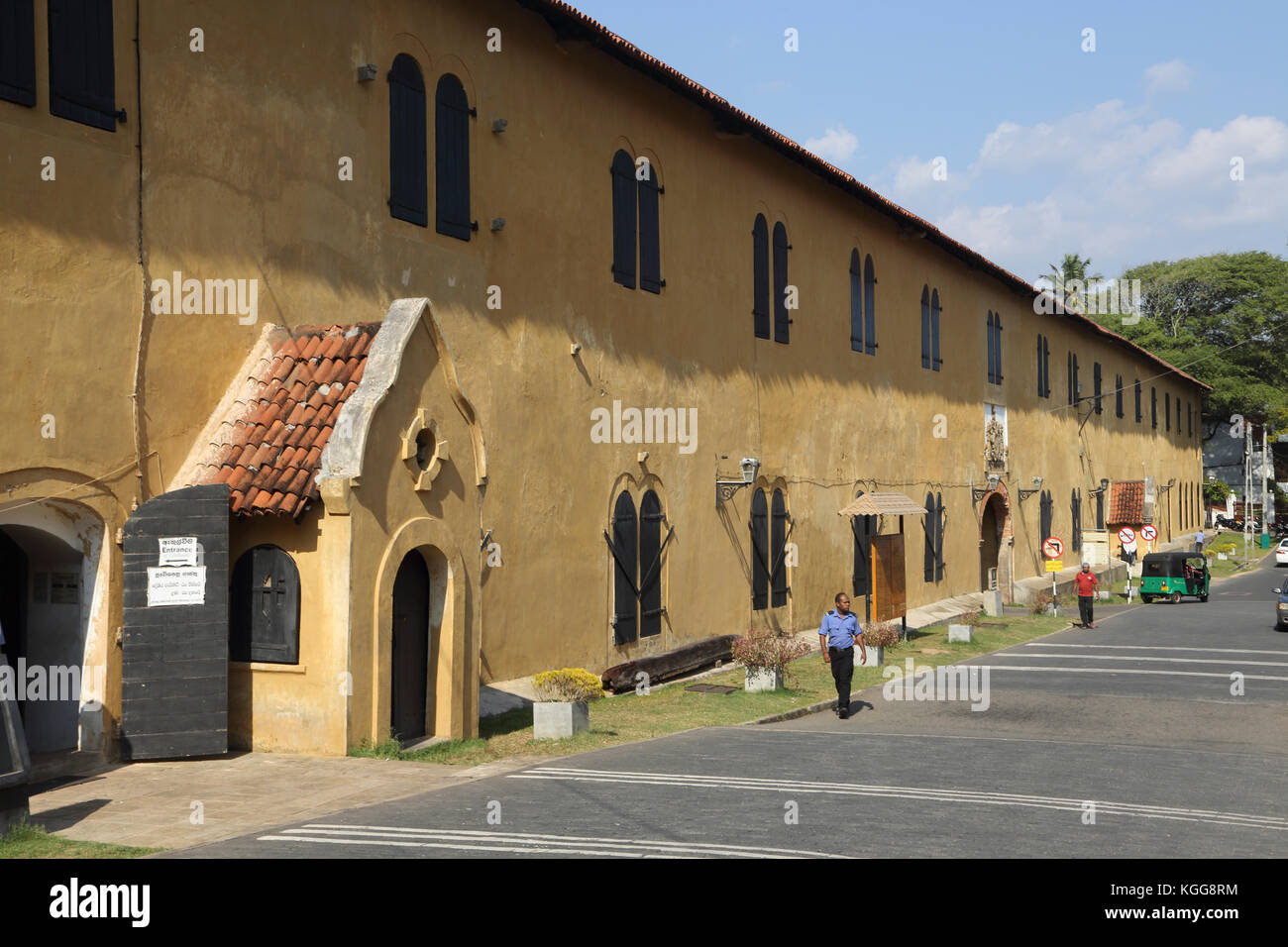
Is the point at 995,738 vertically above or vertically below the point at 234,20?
below

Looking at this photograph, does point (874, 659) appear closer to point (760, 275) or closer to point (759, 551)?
point (759, 551)

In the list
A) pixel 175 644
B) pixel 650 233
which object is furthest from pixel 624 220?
pixel 175 644

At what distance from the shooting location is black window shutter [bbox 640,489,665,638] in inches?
803

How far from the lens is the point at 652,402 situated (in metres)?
20.9

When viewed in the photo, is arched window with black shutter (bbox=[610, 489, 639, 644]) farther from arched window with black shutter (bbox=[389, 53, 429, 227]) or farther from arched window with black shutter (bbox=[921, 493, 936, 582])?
arched window with black shutter (bbox=[921, 493, 936, 582])

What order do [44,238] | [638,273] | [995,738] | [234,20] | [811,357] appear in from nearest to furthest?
[44,238] < [234,20] < [995,738] < [638,273] < [811,357]

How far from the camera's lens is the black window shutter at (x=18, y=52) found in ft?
35.0

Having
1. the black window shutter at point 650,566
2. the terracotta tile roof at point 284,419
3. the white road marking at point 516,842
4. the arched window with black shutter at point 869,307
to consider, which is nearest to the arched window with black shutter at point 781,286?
the arched window with black shutter at point 869,307

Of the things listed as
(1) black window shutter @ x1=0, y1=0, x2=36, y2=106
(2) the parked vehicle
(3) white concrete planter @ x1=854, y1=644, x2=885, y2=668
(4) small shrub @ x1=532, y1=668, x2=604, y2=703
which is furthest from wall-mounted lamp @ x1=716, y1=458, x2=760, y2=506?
(2) the parked vehicle

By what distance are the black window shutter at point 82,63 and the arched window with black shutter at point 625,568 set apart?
402 inches

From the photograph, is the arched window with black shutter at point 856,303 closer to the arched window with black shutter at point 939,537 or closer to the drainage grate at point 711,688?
the arched window with black shutter at point 939,537
